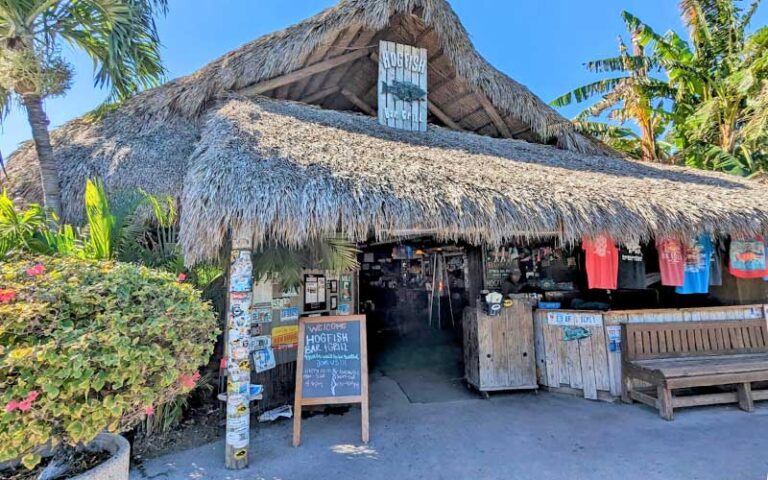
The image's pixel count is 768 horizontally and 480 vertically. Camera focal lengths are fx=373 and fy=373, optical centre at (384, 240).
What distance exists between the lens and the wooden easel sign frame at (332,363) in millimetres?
4188

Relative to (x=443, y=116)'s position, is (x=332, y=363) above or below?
below

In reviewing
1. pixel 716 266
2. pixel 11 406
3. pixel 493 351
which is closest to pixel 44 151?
pixel 11 406

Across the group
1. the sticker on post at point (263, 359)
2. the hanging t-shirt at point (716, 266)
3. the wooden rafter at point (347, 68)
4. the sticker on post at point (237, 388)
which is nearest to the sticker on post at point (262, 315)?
the sticker on post at point (263, 359)

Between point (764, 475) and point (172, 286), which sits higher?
point (172, 286)

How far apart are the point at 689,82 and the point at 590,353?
10.2 meters

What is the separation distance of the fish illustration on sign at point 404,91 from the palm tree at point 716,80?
842 cm

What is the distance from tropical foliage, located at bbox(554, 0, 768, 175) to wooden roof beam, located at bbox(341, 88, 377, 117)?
696 cm

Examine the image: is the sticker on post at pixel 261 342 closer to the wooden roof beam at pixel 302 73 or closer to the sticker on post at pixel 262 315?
the sticker on post at pixel 262 315

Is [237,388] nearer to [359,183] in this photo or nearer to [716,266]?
[359,183]

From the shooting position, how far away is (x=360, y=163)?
14.1 ft

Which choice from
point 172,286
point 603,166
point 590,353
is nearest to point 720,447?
point 590,353

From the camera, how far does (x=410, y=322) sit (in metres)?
8.98

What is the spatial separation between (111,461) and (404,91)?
6.39 metres

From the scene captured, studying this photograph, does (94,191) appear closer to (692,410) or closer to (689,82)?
(692,410)
